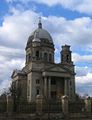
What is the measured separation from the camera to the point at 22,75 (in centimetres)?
7738

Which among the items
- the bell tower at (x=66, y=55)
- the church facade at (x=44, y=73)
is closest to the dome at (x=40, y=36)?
the church facade at (x=44, y=73)

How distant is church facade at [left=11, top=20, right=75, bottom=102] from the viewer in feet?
242

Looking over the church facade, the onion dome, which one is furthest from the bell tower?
the onion dome

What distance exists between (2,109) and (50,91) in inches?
1494

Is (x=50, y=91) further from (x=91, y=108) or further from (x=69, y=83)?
(x=91, y=108)

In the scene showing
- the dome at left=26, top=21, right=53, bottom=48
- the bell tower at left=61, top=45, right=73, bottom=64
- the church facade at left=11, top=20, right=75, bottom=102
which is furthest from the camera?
the dome at left=26, top=21, right=53, bottom=48

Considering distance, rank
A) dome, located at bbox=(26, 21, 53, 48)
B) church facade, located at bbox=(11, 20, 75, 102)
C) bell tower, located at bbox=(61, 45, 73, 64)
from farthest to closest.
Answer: dome, located at bbox=(26, 21, 53, 48)
bell tower, located at bbox=(61, 45, 73, 64)
church facade, located at bbox=(11, 20, 75, 102)

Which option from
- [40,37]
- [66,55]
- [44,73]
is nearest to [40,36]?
[40,37]

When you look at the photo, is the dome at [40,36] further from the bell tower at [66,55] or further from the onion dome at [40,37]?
the bell tower at [66,55]

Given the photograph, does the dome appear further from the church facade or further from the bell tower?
the bell tower

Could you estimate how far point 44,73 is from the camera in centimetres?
7362

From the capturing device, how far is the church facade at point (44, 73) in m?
73.9

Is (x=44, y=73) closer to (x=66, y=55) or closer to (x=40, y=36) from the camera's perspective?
(x=66, y=55)

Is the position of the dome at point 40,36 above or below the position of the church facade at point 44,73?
above
